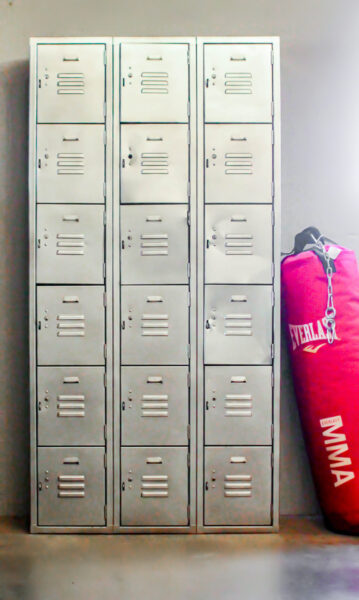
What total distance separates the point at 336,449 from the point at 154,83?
196cm

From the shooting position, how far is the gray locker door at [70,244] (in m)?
2.97

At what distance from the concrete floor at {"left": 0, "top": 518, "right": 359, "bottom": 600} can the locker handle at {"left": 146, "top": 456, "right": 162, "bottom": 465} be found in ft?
1.14

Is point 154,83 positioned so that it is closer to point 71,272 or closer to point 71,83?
point 71,83

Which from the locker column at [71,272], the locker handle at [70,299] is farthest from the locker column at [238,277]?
the locker handle at [70,299]

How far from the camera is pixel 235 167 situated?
9.78 feet

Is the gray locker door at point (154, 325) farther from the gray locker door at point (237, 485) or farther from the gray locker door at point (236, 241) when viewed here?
the gray locker door at point (237, 485)

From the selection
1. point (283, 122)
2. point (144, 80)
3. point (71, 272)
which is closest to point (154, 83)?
point (144, 80)

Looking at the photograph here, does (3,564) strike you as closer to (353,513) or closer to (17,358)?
(17,358)

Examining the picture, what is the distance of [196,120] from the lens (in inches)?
117

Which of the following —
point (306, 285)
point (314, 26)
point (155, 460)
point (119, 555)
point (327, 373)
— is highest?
point (314, 26)

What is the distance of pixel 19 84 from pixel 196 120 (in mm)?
993

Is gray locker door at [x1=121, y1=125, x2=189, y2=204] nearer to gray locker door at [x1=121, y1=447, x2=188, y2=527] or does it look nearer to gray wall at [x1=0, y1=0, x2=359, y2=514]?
gray wall at [x1=0, y1=0, x2=359, y2=514]

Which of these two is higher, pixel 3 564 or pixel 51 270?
pixel 51 270

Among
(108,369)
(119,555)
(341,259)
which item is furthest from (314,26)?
(119,555)
